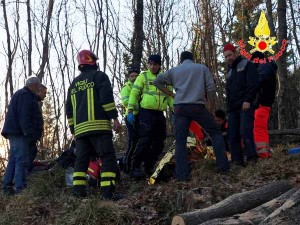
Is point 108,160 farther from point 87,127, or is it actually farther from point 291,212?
point 291,212

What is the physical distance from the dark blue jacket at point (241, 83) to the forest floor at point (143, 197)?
3.30 feet

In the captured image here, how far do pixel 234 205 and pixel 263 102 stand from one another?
11.3 ft

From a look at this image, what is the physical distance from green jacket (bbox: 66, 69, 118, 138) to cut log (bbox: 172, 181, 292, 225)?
2113 mm

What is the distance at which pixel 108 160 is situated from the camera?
6.05 m

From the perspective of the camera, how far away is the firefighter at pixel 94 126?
6.03 m

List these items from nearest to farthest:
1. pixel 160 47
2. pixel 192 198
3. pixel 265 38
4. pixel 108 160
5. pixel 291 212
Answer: pixel 291 212 < pixel 192 198 < pixel 108 160 < pixel 265 38 < pixel 160 47

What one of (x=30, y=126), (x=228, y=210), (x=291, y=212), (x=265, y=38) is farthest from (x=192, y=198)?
(x=265, y=38)

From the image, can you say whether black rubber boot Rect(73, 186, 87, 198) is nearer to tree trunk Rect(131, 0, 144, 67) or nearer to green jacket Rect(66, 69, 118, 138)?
green jacket Rect(66, 69, 118, 138)

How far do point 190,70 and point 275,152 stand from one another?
2.05 metres

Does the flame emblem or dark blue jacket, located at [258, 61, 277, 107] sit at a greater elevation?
the flame emblem

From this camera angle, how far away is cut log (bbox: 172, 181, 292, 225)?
4262 millimetres

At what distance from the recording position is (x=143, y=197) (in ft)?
19.2

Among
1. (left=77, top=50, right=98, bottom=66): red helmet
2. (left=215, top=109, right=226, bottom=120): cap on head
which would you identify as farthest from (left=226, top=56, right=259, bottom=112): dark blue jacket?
(left=77, top=50, right=98, bottom=66): red helmet

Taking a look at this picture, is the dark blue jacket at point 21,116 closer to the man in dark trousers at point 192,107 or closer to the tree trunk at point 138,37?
the man in dark trousers at point 192,107
